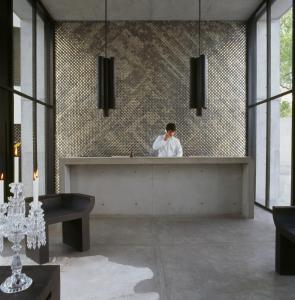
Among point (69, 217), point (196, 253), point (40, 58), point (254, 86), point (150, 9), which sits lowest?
point (196, 253)

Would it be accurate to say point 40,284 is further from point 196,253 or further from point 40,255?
point 196,253

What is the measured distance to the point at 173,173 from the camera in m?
5.30

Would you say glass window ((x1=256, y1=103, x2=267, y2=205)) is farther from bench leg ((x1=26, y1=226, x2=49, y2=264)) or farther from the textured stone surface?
bench leg ((x1=26, y1=226, x2=49, y2=264))

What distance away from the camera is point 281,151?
5719 mm

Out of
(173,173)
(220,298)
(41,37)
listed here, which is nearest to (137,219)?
(173,173)

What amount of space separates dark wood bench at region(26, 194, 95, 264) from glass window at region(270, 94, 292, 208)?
3566 mm

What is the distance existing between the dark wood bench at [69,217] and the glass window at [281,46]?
401 cm

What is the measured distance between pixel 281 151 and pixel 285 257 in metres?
3.18

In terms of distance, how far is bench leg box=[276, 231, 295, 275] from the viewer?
295 cm

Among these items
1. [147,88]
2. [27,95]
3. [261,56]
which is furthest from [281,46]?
[27,95]

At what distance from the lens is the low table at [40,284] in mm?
1589

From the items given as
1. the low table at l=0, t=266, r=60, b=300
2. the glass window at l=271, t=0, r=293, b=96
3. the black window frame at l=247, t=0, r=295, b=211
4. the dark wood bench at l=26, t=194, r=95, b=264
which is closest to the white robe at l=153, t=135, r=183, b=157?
the black window frame at l=247, t=0, r=295, b=211

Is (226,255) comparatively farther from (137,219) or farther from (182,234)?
(137,219)

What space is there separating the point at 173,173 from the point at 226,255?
6.71ft
